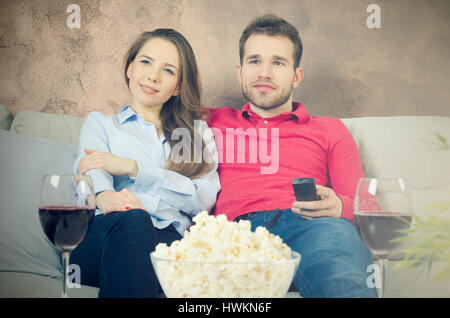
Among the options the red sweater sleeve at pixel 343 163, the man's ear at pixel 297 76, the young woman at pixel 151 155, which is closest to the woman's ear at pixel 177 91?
Result: the young woman at pixel 151 155

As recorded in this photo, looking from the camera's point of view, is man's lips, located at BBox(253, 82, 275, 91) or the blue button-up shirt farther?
man's lips, located at BBox(253, 82, 275, 91)

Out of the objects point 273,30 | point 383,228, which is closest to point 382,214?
point 383,228

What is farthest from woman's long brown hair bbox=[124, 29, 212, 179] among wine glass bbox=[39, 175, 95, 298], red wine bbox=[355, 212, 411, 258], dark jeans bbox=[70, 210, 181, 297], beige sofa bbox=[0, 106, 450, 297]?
red wine bbox=[355, 212, 411, 258]

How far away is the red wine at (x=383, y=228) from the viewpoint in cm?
77

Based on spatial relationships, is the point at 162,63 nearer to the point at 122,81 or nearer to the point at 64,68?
the point at 122,81

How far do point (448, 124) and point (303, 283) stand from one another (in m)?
0.98

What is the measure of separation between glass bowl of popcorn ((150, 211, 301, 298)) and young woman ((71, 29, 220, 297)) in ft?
0.89

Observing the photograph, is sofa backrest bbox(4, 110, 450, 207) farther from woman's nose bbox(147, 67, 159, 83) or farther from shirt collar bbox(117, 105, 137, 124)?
woman's nose bbox(147, 67, 159, 83)

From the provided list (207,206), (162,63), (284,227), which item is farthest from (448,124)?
(162,63)

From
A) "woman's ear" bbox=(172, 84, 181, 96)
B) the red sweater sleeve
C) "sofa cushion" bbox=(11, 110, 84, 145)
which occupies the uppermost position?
"woman's ear" bbox=(172, 84, 181, 96)

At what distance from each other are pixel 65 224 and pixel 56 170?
1.81 ft

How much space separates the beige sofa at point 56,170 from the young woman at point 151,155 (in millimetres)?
103

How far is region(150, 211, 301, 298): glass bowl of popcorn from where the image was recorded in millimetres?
634

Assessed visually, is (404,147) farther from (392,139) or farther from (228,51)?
(228,51)
